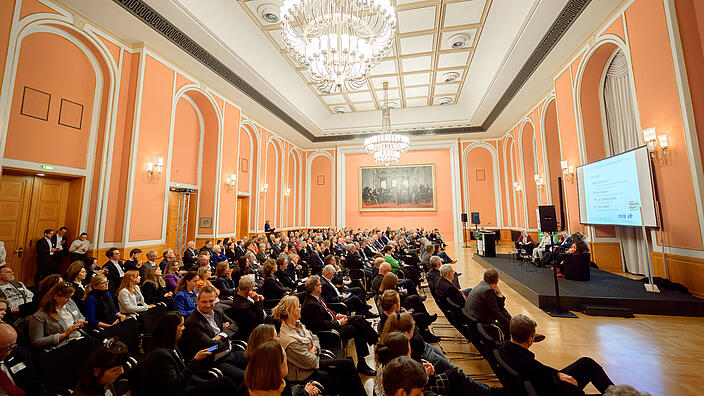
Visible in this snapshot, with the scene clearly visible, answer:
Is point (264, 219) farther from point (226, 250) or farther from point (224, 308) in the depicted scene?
point (224, 308)

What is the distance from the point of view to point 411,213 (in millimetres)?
15867

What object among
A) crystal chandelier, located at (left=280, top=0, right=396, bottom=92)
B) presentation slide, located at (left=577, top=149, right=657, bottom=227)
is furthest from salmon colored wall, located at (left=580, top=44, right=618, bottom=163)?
crystal chandelier, located at (left=280, top=0, right=396, bottom=92)

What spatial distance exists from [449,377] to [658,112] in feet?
19.6

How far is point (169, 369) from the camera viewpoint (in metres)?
1.82

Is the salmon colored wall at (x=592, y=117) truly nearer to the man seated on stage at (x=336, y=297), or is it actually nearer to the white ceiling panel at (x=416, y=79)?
the white ceiling panel at (x=416, y=79)

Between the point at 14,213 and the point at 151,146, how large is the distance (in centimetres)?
255

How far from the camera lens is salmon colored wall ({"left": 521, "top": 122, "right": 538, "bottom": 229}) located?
38.5 ft

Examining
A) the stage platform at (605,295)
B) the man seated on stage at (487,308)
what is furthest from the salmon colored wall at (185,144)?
the stage platform at (605,295)

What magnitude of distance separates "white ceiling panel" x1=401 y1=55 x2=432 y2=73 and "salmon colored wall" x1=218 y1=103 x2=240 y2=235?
5915mm

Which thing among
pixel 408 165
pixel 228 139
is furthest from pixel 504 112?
pixel 228 139

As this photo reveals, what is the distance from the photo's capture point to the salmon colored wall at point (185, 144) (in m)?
8.17

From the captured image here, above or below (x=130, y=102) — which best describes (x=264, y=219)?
below

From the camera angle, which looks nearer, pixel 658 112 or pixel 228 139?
pixel 658 112

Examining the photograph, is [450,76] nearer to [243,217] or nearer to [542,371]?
[243,217]
